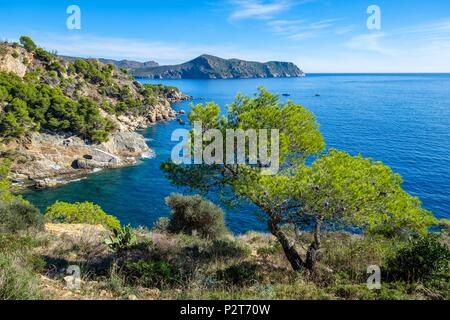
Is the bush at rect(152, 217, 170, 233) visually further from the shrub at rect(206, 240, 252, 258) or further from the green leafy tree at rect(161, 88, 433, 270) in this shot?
the green leafy tree at rect(161, 88, 433, 270)

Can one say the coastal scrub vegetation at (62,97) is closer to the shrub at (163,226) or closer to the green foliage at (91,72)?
the green foliage at (91,72)

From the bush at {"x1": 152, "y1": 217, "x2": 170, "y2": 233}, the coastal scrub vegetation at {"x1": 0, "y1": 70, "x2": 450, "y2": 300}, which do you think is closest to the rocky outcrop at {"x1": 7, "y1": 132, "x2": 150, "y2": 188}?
the bush at {"x1": 152, "y1": 217, "x2": 170, "y2": 233}

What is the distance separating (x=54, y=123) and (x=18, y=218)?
52571 millimetres

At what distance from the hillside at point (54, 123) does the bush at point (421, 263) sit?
5234cm

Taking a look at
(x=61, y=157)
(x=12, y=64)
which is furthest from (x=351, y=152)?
(x=12, y=64)

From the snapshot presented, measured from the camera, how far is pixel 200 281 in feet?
32.7

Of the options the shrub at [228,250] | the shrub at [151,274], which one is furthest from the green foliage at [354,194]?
the shrub at [151,274]

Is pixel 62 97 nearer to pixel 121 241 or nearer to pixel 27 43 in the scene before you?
pixel 27 43

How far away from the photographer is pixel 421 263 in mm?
11086

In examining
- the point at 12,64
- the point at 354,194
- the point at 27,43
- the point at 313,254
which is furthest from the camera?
the point at 27,43

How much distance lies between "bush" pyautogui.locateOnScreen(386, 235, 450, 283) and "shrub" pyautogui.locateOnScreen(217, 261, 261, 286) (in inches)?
189
